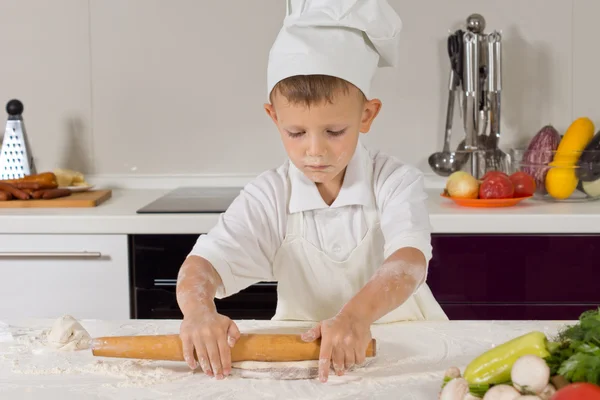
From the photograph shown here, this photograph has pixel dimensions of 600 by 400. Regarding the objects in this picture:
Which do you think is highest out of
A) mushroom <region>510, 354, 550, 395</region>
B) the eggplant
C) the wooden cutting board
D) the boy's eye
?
the boy's eye

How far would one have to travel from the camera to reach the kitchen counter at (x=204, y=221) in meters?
1.94

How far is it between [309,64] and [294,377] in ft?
A: 1.56

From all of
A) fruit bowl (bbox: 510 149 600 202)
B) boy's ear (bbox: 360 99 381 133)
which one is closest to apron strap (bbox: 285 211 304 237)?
boy's ear (bbox: 360 99 381 133)

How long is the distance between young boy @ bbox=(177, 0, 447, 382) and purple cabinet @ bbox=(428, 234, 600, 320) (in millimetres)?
522

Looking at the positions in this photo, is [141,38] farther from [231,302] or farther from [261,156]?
[231,302]

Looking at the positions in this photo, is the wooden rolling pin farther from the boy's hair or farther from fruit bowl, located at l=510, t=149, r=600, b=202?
fruit bowl, located at l=510, t=149, r=600, b=202

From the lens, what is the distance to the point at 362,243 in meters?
1.42

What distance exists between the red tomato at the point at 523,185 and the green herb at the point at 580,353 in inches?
52.1

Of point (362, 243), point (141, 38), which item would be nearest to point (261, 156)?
point (141, 38)

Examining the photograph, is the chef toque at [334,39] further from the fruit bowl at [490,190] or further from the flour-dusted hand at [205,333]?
the fruit bowl at [490,190]

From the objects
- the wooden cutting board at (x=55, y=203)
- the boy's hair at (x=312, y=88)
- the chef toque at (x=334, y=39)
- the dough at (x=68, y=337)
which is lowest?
the dough at (x=68, y=337)

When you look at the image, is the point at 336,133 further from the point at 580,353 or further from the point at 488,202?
the point at 488,202

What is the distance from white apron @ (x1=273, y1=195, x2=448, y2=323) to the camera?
1414mm

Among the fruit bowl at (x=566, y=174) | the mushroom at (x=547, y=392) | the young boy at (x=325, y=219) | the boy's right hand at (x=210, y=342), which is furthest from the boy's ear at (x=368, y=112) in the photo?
the fruit bowl at (x=566, y=174)
